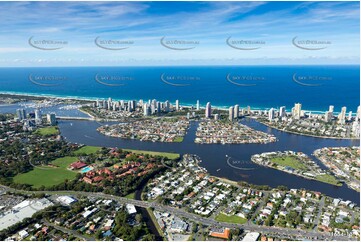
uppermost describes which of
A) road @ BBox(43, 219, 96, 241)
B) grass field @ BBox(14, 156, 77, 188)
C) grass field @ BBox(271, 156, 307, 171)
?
grass field @ BBox(271, 156, 307, 171)

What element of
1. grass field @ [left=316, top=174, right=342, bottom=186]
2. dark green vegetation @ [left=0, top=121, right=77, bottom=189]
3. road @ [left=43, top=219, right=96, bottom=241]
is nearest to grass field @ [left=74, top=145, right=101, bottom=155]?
dark green vegetation @ [left=0, top=121, right=77, bottom=189]

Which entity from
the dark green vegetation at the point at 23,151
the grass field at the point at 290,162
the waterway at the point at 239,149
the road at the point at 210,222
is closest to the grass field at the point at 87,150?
the dark green vegetation at the point at 23,151

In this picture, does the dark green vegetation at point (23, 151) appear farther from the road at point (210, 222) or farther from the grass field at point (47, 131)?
the road at point (210, 222)

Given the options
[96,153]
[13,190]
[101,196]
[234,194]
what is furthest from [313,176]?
[13,190]

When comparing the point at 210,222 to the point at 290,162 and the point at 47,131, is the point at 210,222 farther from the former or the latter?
the point at 47,131

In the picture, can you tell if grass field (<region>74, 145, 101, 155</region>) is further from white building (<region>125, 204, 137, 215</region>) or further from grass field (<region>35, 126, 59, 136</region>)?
white building (<region>125, 204, 137, 215</region>)

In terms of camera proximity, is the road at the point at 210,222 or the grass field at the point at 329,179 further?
the grass field at the point at 329,179

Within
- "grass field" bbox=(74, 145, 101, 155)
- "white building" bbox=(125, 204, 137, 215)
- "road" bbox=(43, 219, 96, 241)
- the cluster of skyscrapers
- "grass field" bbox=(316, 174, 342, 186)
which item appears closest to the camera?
"road" bbox=(43, 219, 96, 241)
